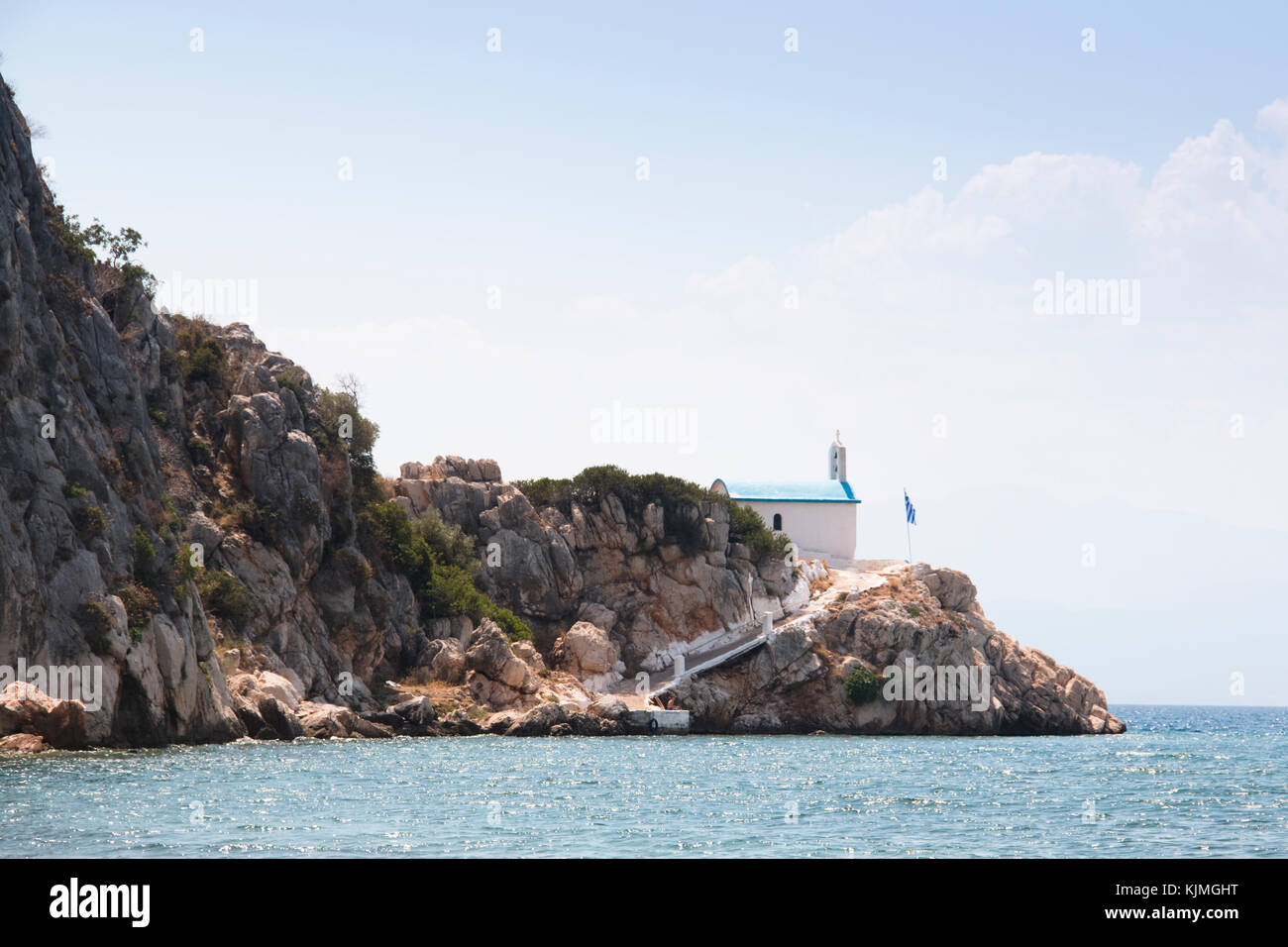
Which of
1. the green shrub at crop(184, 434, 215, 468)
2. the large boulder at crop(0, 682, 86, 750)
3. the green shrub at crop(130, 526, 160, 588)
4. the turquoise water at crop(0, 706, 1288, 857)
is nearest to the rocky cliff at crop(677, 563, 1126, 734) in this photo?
the turquoise water at crop(0, 706, 1288, 857)

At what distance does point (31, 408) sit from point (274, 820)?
29.3 metres

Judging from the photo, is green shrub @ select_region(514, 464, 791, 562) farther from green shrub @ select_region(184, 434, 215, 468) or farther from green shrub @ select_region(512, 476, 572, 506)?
green shrub @ select_region(184, 434, 215, 468)

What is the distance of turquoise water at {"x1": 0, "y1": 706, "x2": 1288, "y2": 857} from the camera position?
26.0 metres

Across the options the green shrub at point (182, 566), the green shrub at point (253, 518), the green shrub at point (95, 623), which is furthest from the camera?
the green shrub at point (253, 518)

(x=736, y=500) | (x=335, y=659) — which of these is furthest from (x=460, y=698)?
(x=736, y=500)

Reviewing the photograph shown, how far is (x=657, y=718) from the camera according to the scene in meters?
77.9

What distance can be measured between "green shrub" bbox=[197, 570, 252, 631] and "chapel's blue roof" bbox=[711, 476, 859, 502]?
163 feet

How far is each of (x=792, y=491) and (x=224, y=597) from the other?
54.2 m

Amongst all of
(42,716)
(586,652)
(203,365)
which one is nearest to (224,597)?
(203,365)

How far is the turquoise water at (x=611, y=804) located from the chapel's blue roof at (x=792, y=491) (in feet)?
162

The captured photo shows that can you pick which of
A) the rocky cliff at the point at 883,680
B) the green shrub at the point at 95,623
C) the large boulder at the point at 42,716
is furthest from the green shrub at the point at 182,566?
the rocky cliff at the point at 883,680

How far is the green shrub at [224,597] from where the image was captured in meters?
64.0

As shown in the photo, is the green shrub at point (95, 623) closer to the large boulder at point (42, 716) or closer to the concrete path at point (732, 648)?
the large boulder at point (42, 716)

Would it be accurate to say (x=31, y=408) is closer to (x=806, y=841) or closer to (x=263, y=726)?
(x=263, y=726)
